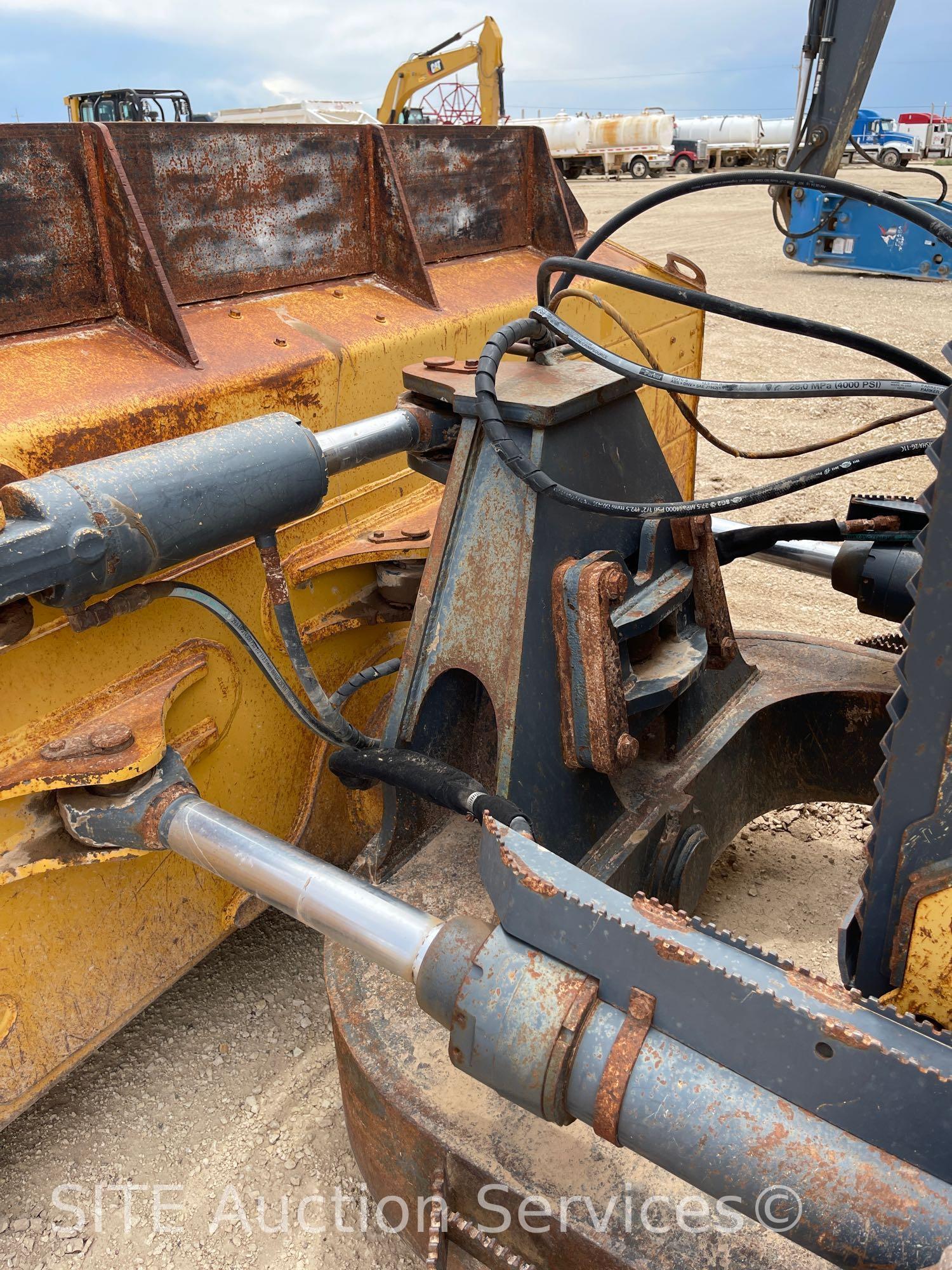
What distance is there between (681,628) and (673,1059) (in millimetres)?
1017

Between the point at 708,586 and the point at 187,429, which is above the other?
the point at 187,429

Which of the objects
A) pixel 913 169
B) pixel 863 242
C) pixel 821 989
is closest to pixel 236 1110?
pixel 821 989

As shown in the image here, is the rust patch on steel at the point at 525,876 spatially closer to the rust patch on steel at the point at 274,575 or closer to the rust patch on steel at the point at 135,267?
the rust patch on steel at the point at 274,575

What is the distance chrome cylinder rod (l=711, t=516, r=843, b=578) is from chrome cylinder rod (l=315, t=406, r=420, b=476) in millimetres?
892

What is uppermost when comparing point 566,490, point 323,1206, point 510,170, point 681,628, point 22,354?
point 510,170

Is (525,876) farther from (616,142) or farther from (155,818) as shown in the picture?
(616,142)

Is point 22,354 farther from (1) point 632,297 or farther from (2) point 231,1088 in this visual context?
(1) point 632,297

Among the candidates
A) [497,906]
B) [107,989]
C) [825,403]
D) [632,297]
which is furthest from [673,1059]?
[825,403]

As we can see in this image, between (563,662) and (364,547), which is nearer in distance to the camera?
(563,662)

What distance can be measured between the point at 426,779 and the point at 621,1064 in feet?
2.00

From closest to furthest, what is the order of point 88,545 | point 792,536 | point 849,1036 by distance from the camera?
point 849,1036
point 88,545
point 792,536

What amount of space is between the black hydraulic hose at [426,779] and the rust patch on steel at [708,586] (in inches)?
24.5

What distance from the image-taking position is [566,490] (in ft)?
5.08

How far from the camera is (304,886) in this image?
138 cm
